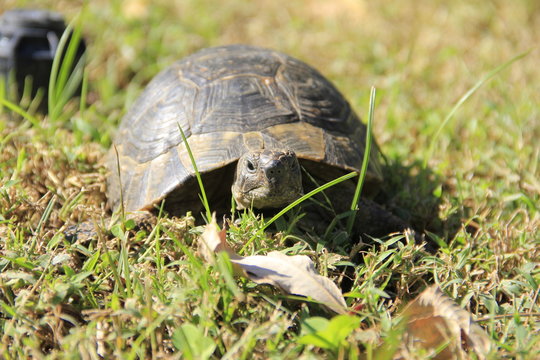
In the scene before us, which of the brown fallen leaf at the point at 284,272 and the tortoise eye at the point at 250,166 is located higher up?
the tortoise eye at the point at 250,166

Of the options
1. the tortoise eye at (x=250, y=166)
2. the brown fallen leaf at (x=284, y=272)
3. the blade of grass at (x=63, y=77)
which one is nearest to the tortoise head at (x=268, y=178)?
the tortoise eye at (x=250, y=166)

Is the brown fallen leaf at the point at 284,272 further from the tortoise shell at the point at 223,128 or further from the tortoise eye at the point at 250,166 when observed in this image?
the tortoise shell at the point at 223,128

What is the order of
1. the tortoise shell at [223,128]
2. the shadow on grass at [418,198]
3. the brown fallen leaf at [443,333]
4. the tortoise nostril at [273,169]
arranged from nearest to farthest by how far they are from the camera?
the brown fallen leaf at [443,333] < the tortoise nostril at [273,169] < the tortoise shell at [223,128] < the shadow on grass at [418,198]

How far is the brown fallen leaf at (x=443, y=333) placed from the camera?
1868mm

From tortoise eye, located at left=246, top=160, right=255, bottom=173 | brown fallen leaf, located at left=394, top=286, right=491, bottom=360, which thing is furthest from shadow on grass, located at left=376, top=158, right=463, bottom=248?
tortoise eye, located at left=246, top=160, right=255, bottom=173

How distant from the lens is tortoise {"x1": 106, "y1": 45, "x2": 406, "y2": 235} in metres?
2.46

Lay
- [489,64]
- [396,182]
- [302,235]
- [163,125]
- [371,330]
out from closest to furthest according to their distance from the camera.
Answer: [371,330] < [302,235] < [163,125] < [396,182] < [489,64]

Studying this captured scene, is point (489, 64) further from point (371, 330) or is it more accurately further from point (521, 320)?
point (371, 330)

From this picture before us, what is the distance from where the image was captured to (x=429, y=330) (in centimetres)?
196

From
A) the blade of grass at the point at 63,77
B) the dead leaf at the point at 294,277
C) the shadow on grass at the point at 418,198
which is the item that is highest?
the blade of grass at the point at 63,77

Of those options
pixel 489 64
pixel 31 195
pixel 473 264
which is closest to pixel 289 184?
pixel 473 264

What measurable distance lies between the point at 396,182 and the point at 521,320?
4.43 ft

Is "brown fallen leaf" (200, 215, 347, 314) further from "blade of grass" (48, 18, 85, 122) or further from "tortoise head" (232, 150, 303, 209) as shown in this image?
"blade of grass" (48, 18, 85, 122)

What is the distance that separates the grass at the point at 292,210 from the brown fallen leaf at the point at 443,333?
0.09 meters
